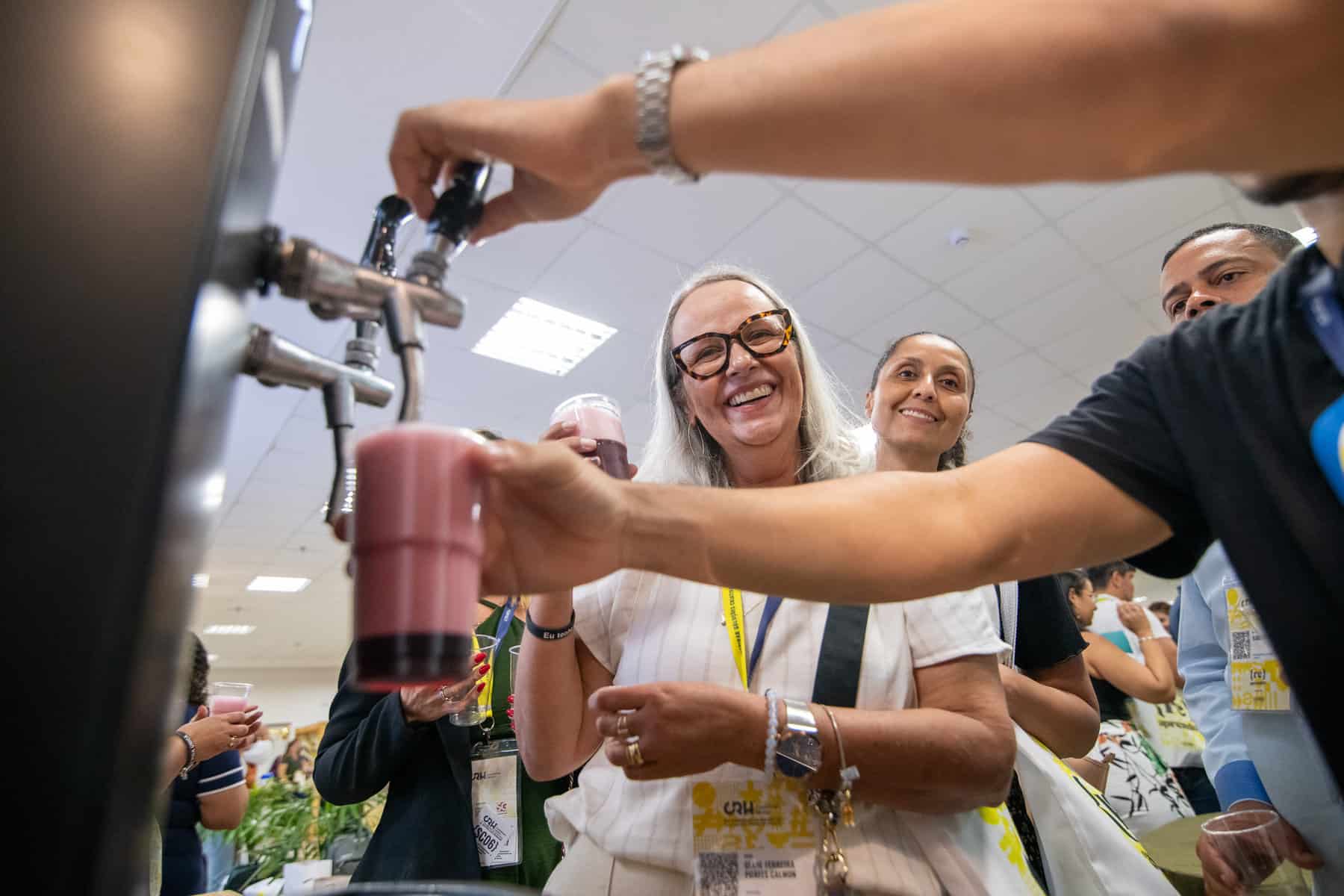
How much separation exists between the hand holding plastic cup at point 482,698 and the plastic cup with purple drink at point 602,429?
585 millimetres

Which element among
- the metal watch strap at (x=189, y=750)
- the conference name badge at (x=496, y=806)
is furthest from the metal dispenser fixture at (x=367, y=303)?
→ the metal watch strap at (x=189, y=750)

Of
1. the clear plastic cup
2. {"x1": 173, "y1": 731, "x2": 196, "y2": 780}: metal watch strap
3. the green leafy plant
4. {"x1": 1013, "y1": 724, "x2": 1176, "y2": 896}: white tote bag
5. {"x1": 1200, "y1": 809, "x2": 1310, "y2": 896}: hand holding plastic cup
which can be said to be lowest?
the green leafy plant

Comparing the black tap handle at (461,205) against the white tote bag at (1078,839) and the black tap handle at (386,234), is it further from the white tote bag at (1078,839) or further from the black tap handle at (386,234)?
Answer: the white tote bag at (1078,839)

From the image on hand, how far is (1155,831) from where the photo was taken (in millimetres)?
1717

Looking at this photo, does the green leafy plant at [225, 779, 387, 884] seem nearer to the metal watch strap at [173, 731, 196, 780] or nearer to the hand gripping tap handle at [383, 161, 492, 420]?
the metal watch strap at [173, 731, 196, 780]

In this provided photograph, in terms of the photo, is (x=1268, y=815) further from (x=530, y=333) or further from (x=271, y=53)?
(x=530, y=333)

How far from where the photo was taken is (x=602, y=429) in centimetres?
95

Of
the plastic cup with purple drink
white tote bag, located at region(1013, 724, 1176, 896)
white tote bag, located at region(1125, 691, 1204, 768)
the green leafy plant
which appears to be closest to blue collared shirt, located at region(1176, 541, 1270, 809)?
white tote bag, located at region(1013, 724, 1176, 896)

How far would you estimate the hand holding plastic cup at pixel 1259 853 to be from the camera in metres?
1.08

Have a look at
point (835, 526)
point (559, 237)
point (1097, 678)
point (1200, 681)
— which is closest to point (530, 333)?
point (559, 237)

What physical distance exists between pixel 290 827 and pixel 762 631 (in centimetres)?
291

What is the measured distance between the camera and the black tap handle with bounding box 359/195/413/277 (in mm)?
555

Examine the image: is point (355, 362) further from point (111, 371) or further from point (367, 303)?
point (111, 371)

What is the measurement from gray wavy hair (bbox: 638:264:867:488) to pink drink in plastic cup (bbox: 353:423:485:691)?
0.80m
